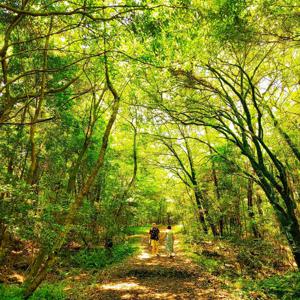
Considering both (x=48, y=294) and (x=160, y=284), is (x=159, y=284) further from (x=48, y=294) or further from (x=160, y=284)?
(x=48, y=294)

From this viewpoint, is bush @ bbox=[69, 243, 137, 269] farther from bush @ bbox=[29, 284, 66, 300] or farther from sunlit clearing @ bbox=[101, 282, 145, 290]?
bush @ bbox=[29, 284, 66, 300]

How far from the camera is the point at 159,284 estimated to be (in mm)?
8898

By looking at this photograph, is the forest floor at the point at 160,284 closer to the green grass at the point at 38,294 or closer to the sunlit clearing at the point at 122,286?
the sunlit clearing at the point at 122,286

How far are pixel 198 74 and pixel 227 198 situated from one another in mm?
8127

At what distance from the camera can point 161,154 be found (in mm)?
20688

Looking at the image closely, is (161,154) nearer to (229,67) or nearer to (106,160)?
(106,160)

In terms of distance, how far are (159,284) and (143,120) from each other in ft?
32.4

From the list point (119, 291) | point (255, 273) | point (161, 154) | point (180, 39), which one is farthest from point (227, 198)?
point (180, 39)

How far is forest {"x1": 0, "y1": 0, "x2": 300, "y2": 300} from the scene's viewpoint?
5.82 meters

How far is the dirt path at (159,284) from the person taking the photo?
7688 millimetres

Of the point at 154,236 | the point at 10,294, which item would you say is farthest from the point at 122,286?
the point at 154,236

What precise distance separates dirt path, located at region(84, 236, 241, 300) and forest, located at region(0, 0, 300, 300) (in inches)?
2.3

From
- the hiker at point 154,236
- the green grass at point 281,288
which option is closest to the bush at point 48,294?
the green grass at point 281,288

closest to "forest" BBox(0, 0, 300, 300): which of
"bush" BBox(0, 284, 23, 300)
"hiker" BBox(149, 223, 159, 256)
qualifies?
"bush" BBox(0, 284, 23, 300)
